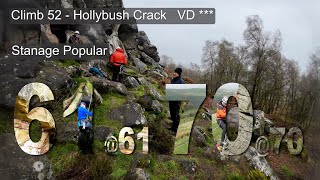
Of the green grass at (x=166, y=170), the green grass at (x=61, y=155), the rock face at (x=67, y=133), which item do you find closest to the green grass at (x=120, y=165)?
the green grass at (x=166, y=170)

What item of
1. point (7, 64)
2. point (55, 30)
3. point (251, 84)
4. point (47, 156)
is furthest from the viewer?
point (251, 84)

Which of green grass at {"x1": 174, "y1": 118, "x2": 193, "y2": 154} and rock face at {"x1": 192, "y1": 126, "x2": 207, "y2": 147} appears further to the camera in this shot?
rock face at {"x1": 192, "y1": 126, "x2": 207, "y2": 147}

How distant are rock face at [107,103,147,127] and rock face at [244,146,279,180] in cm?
408

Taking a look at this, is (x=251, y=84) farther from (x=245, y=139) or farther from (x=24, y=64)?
(x=24, y=64)

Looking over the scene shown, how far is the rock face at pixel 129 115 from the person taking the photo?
12289 mm

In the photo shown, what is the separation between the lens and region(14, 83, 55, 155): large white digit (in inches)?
415

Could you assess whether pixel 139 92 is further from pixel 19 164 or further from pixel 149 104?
pixel 19 164

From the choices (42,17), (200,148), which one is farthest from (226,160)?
(42,17)

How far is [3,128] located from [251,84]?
2075cm

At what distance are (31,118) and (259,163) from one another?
26.0 feet

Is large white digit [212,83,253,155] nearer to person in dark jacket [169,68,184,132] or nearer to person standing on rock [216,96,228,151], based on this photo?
person standing on rock [216,96,228,151]

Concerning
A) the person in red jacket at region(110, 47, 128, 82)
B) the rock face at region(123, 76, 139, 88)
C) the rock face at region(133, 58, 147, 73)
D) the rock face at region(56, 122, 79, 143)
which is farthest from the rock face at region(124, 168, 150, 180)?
the rock face at region(133, 58, 147, 73)

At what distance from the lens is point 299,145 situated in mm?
13297

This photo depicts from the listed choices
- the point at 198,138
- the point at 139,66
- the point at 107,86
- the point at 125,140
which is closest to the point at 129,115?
the point at 125,140
